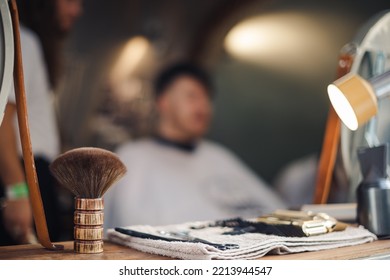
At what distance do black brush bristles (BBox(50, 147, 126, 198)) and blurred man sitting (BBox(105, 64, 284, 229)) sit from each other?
1553mm

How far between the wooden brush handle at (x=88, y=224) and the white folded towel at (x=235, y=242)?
0.10 m

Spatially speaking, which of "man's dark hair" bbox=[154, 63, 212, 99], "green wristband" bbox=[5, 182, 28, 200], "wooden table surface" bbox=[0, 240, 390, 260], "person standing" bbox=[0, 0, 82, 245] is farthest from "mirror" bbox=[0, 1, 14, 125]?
"man's dark hair" bbox=[154, 63, 212, 99]

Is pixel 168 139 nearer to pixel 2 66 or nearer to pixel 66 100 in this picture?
pixel 66 100

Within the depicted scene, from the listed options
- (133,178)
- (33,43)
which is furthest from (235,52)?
(33,43)

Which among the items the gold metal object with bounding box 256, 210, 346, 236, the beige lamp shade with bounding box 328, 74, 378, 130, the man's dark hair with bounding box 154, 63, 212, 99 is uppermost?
the man's dark hair with bounding box 154, 63, 212, 99

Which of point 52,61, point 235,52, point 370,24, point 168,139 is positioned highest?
point 235,52

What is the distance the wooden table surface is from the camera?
90 centimetres

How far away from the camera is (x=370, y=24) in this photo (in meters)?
1.33

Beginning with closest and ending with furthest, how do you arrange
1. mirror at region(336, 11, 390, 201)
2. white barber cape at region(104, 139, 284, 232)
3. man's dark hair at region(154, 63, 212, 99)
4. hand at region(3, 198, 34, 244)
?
mirror at region(336, 11, 390, 201) < hand at region(3, 198, 34, 244) < white barber cape at region(104, 139, 284, 232) < man's dark hair at region(154, 63, 212, 99)

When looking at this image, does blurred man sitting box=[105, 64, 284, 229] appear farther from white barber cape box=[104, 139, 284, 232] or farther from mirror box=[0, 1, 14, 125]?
mirror box=[0, 1, 14, 125]

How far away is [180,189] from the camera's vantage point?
9.05 ft

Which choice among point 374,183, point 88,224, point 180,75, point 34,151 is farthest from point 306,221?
point 180,75

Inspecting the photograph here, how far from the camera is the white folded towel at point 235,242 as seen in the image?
0.86 metres

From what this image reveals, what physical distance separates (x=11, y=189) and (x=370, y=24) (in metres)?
1.26
